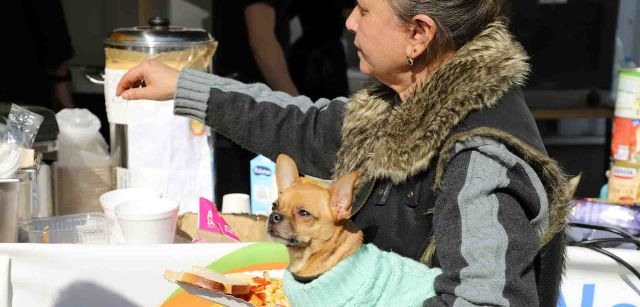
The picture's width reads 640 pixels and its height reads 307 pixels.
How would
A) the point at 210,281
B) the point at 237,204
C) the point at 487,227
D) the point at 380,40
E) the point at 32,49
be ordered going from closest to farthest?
the point at 487,227
the point at 380,40
the point at 210,281
the point at 237,204
the point at 32,49

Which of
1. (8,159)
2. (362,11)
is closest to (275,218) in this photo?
(362,11)

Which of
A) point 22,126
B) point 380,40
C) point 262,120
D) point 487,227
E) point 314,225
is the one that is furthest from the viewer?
point 22,126

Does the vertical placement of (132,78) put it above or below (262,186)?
above

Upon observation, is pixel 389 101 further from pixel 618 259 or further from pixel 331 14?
pixel 331 14

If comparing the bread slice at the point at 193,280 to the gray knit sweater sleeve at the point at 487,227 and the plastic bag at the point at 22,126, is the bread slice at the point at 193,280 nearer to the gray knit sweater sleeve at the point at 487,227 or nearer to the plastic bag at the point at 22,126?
the gray knit sweater sleeve at the point at 487,227

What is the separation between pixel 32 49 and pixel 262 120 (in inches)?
83.7

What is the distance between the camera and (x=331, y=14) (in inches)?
154

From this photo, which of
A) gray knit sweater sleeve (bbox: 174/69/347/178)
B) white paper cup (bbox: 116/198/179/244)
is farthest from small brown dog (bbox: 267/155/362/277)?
white paper cup (bbox: 116/198/179/244)

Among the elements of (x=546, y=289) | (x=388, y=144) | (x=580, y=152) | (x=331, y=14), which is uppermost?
(x=331, y=14)

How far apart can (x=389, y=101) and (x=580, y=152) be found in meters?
4.67

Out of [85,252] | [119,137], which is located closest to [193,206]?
[119,137]

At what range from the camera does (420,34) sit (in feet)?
4.79

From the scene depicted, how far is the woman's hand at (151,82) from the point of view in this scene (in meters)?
1.85

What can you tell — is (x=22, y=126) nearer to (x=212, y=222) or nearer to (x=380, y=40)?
(x=212, y=222)
